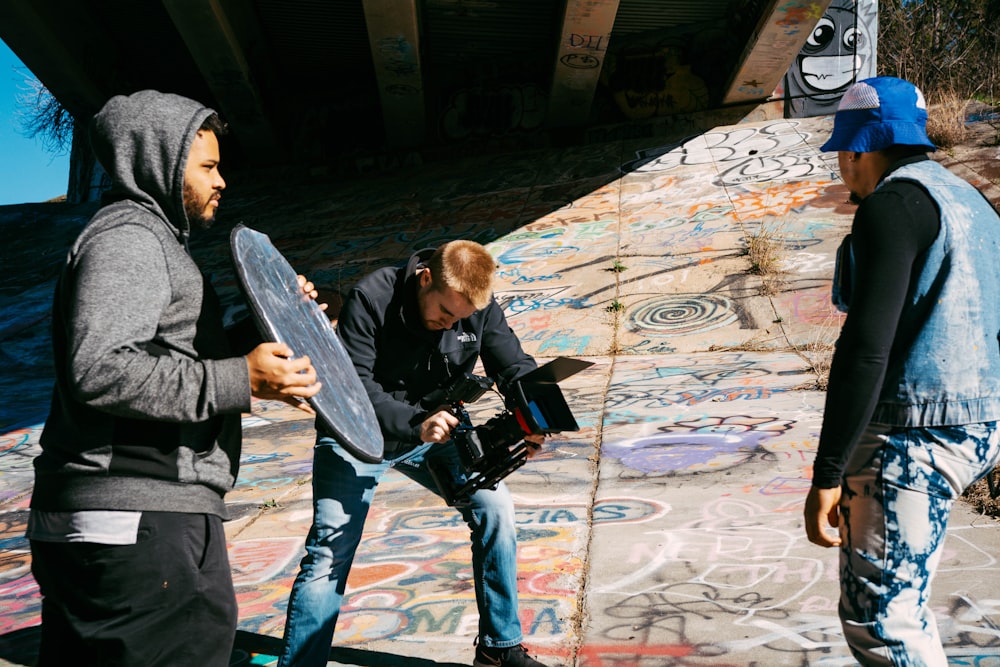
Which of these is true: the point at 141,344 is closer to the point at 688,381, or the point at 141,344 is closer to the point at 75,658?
the point at 75,658

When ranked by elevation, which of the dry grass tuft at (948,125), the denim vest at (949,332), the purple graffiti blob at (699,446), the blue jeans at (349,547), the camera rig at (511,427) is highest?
the denim vest at (949,332)

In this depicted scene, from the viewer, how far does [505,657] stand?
314 centimetres

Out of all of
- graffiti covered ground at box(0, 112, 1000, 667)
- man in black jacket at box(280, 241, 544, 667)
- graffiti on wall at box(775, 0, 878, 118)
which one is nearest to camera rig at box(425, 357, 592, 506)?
man in black jacket at box(280, 241, 544, 667)

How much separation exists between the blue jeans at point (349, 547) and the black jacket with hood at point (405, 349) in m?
0.15

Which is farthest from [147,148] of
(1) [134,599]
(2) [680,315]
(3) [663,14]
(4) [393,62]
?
(3) [663,14]

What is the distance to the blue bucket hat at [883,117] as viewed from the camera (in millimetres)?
2127

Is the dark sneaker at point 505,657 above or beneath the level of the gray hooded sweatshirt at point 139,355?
beneath

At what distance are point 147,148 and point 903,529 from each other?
79.7 inches

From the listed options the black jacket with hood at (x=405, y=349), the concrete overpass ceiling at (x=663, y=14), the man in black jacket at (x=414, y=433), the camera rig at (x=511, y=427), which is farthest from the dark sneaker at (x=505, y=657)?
the concrete overpass ceiling at (x=663, y=14)

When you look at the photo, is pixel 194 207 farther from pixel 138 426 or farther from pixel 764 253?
pixel 764 253

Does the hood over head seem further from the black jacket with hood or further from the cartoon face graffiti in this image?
the cartoon face graffiti

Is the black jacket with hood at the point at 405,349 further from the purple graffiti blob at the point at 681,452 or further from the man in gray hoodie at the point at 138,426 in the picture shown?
the purple graffiti blob at the point at 681,452

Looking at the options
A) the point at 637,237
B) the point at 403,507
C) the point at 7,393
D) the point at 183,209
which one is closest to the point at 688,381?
the point at 403,507

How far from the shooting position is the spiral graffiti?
30.9 ft
